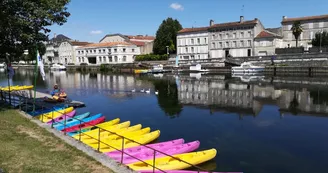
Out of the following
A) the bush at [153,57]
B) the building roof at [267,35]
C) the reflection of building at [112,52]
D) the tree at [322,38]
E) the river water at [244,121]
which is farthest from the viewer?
the reflection of building at [112,52]

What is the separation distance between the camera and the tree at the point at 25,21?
53.2 ft

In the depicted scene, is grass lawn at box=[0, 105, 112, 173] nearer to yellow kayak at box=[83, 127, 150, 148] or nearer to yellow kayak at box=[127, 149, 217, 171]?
yellow kayak at box=[83, 127, 150, 148]

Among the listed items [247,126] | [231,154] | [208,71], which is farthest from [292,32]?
[231,154]

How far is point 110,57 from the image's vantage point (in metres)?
106

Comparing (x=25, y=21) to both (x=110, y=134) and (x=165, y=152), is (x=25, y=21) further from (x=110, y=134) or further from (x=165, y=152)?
(x=165, y=152)

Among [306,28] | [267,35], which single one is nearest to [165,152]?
[267,35]

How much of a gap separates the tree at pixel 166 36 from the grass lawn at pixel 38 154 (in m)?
83.0

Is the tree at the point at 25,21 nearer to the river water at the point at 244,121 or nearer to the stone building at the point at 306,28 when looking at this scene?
the river water at the point at 244,121

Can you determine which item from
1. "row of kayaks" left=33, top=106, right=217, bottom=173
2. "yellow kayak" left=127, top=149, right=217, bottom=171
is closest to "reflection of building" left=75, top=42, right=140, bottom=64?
"row of kayaks" left=33, top=106, right=217, bottom=173

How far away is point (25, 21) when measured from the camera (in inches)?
650

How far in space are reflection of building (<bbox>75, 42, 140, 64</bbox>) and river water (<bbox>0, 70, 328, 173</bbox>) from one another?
65.1 m

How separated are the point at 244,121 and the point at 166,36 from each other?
74.8 m

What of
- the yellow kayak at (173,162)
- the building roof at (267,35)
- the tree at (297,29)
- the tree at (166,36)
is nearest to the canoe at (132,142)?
the yellow kayak at (173,162)

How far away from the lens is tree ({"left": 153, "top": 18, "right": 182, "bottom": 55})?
9491cm
